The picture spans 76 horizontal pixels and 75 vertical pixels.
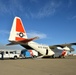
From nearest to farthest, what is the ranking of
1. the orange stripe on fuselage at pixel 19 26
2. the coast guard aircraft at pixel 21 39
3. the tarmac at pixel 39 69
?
the tarmac at pixel 39 69
the coast guard aircraft at pixel 21 39
the orange stripe on fuselage at pixel 19 26

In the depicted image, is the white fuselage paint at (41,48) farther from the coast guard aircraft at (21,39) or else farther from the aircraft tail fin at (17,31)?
the aircraft tail fin at (17,31)

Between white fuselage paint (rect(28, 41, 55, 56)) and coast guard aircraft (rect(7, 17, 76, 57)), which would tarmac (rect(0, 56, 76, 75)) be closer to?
coast guard aircraft (rect(7, 17, 76, 57))

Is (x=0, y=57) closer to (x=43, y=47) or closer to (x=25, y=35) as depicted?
(x=25, y=35)

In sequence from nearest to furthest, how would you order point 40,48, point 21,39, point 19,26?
point 19,26 → point 21,39 → point 40,48

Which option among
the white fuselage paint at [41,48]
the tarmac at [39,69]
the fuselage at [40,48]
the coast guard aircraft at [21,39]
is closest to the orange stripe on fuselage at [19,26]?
the coast guard aircraft at [21,39]

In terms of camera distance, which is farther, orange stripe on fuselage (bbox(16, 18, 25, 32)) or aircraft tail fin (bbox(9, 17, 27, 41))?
orange stripe on fuselage (bbox(16, 18, 25, 32))

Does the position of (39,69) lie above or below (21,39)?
below

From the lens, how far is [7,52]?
41062 mm

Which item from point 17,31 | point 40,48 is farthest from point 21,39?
point 40,48

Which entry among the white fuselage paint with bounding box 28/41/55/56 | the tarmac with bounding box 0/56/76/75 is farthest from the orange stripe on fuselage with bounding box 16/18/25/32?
the tarmac with bounding box 0/56/76/75

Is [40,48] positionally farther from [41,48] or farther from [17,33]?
[17,33]

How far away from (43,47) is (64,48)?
6.74m

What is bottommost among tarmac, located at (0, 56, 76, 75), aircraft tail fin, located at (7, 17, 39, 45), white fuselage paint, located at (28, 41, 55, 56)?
tarmac, located at (0, 56, 76, 75)

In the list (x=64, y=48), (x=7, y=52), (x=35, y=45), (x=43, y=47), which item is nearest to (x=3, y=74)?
(x=7, y=52)
